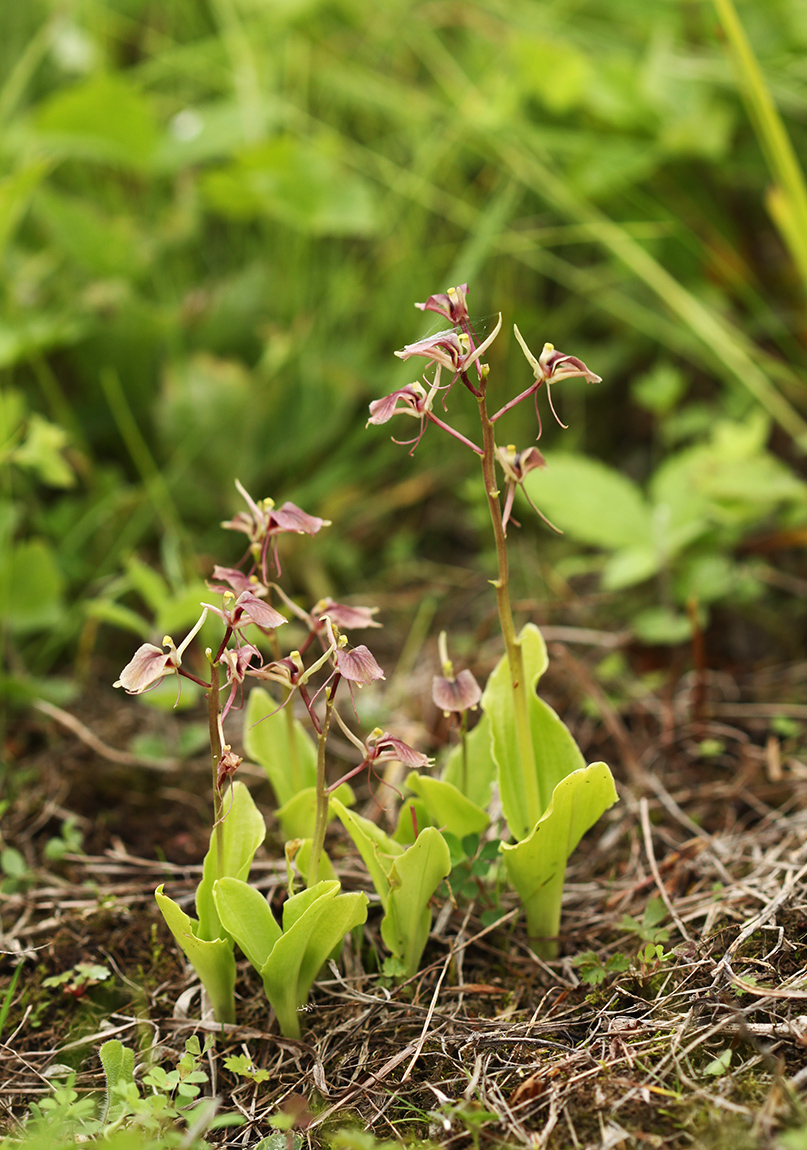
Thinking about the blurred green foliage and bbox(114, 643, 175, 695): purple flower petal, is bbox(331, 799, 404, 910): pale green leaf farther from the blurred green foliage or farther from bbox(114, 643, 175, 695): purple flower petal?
the blurred green foliage

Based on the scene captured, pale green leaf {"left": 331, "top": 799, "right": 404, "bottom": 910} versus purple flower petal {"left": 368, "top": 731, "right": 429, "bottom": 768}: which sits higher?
purple flower petal {"left": 368, "top": 731, "right": 429, "bottom": 768}

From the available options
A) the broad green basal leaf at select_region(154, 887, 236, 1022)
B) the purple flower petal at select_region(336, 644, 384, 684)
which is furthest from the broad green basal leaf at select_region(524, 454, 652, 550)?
the broad green basal leaf at select_region(154, 887, 236, 1022)

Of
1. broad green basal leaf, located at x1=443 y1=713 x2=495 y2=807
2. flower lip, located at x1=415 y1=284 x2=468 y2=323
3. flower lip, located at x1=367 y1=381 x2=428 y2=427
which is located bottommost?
broad green basal leaf, located at x1=443 y1=713 x2=495 y2=807

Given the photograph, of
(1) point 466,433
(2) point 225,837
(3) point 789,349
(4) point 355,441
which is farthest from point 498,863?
(3) point 789,349

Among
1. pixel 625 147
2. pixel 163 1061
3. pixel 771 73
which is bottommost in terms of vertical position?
pixel 163 1061

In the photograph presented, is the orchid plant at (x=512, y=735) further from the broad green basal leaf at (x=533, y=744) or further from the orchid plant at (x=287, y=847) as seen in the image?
the orchid plant at (x=287, y=847)

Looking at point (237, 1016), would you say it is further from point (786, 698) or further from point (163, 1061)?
point (786, 698)

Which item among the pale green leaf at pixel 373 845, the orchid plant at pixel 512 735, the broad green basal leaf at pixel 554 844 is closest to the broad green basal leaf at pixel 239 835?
the pale green leaf at pixel 373 845
